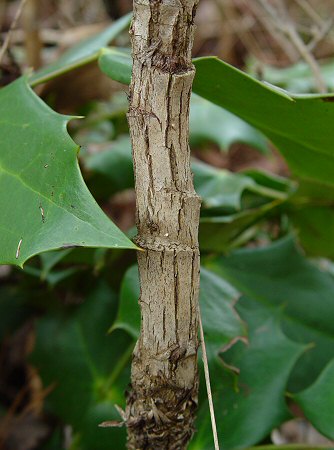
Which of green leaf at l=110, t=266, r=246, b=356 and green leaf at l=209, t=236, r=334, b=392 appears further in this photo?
green leaf at l=209, t=236, r=334, b=392

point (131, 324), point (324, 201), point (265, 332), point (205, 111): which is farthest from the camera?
point (205, 111)

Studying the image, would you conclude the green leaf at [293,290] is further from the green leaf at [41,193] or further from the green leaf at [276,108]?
the green leaf at [41,193]

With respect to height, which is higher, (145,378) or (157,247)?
(157,247)

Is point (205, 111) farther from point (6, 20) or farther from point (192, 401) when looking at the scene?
point (6, 20)

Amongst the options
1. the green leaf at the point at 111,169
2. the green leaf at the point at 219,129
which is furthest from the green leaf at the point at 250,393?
the green leaf at the point at 219,129

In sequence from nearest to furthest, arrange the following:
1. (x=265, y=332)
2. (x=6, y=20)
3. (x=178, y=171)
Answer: (x=178, y=171) < (x=265, y=332) < (x=6, y=20)

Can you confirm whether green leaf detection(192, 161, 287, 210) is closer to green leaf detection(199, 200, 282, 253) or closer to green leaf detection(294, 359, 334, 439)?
green leaf detection(199, 200, 282, 253)

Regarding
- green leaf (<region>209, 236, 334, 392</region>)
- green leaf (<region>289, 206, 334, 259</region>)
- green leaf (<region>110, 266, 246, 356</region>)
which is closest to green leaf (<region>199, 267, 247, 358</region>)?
green leaf (<region>110, 266, 246, 356</region>)

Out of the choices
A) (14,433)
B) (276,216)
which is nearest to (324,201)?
(276,216)
